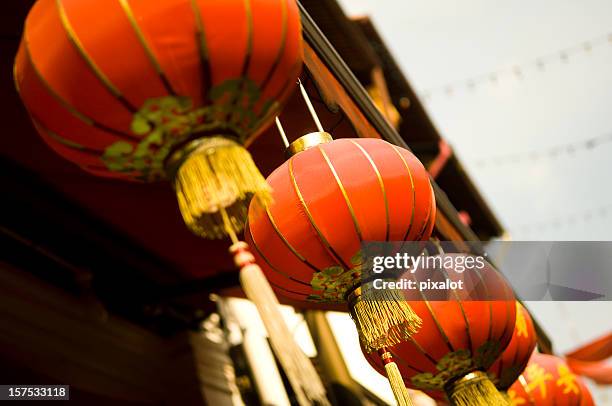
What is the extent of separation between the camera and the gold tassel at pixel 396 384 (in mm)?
2018

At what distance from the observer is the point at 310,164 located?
2.10m

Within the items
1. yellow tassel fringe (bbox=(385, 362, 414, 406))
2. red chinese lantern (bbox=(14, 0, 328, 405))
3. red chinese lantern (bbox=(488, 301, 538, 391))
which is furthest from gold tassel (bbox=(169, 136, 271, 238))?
red chinese lantern (bbox=(488, 301, 538, 391))

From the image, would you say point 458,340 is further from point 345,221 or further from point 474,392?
point 345,221

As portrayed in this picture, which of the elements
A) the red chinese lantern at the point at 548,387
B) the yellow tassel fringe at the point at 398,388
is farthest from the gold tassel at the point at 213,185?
the red chinese lantern at the point at 548,387

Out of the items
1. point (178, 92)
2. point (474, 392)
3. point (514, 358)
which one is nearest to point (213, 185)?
point (178, 92)

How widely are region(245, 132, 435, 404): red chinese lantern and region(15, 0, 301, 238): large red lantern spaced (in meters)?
0.38

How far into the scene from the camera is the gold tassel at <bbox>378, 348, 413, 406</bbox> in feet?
6.62

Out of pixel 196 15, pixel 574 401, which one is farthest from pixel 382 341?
pixel 574 401

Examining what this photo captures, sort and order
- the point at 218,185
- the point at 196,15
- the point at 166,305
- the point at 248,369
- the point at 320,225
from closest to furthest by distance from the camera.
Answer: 1. the point at 196,15
2. the point at 218,185
3. the point at 320,225
4. the point at 166,305
5. the point at 248,369

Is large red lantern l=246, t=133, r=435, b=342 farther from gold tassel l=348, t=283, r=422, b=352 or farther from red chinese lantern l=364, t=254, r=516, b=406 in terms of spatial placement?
red chinese lantern l=364, t=254, r=516, b=406

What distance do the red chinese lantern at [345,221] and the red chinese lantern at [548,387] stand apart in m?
1.70

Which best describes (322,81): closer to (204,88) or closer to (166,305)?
(204,88)

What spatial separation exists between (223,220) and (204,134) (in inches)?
7.8

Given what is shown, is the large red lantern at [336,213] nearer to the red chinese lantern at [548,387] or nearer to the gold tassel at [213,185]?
the gold tassel at [213,185]
